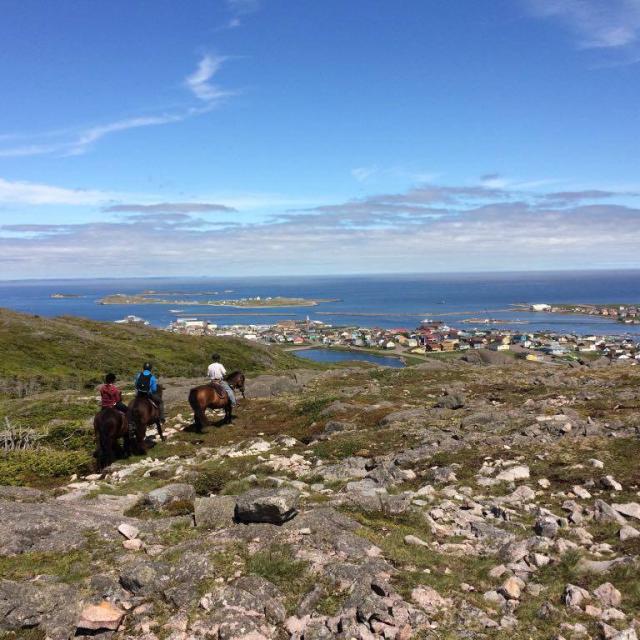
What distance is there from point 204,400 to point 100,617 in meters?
15.1

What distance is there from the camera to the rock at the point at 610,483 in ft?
35.2

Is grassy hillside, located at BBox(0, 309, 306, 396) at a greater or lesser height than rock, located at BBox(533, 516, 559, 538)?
lesser

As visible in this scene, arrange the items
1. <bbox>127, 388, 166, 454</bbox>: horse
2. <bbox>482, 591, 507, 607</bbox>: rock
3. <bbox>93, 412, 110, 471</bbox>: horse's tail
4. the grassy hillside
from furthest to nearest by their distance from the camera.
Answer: the grassy hillside < <bbox>127, 388, 166, 454</bbox>: horse < <bbox>93, 412, 110, 471</bbox>: horse's tail < <bbox>482, 591, 507, 607</bbox>: rock

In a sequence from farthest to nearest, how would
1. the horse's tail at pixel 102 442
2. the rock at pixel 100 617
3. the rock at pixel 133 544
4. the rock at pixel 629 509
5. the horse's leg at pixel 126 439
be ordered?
1. the horse's leg at pixel 126 439
2. the horse's tail at pixel 102 442
3. the rock at pixel 629 509
4. the rock at pixel 133 544
5. the rock at pixel 100 617

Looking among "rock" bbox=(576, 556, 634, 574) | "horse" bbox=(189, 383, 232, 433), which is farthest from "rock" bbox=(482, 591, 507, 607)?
"horse" bbox=(189, 383, 232, 433)

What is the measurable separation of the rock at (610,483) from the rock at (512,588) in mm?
4992

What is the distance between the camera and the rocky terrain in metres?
6.31

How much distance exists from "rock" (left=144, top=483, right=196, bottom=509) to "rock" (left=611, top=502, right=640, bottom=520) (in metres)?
9.12

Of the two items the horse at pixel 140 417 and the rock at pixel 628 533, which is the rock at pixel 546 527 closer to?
the rock at pixel 628 533

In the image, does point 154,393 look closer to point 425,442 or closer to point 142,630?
point 425,442

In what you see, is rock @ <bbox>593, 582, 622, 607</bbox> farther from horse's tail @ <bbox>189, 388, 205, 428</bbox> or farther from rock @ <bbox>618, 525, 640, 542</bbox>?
horse's tail @ <bbox>189, 388, 205, 428</bbox>

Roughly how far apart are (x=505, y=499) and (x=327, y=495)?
13.3 feet

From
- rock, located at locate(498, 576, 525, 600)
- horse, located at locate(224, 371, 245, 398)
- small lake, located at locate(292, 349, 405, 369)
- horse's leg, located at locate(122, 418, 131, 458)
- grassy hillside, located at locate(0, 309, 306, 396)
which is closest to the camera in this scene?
rock, located at locate(498, 576, 525, 600)

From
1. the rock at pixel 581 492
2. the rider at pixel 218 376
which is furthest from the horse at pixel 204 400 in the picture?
the rock at pixel 581 492
